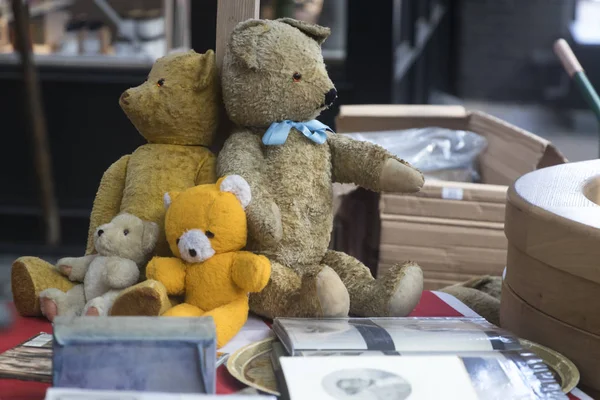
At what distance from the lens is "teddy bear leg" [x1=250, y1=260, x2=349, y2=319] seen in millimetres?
1022

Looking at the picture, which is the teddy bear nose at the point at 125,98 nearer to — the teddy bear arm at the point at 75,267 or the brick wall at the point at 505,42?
the teddy bear arm at the point at 75,267

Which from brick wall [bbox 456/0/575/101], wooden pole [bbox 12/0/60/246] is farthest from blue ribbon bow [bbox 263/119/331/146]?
brick wall [bbox 456/0/575/101]

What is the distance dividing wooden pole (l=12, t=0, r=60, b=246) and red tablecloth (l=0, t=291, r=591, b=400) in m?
1.99

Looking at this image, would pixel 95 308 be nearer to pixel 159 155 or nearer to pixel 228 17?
pixel 159 155

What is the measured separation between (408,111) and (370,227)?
46 centimetres

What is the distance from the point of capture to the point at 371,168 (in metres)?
1.13

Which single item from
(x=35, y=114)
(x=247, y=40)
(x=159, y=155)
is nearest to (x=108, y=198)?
(x=159, y=155)

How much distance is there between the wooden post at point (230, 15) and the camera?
→ 1178mm

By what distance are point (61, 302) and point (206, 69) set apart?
388 millimetres

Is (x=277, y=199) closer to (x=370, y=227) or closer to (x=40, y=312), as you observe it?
(x=40, y=312)

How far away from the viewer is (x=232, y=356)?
957 millimetres

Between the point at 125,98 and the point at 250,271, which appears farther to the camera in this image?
the point at 125,98

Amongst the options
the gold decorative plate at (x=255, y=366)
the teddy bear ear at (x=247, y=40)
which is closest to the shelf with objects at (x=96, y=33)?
the teddy bear ear at (x=247, y=40)

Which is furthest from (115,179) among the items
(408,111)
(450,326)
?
(408,111)
